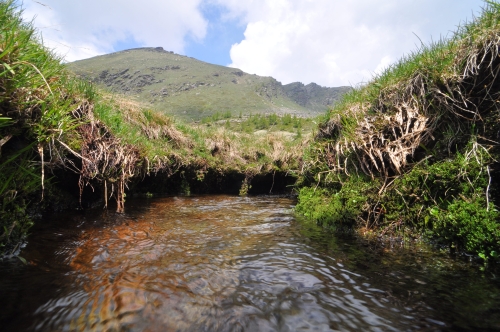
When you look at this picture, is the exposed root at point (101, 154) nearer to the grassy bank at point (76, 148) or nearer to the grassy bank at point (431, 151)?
the grassy bank at point (76, 148)

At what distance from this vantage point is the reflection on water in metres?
1.93

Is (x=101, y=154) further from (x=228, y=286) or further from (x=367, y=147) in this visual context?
(x=367, y=147)

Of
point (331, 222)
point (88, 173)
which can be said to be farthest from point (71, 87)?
point (331, 222)

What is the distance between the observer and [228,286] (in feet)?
8.18

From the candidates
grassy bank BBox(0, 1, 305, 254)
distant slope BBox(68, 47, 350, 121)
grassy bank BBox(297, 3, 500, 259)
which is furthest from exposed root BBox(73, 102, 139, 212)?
distant slope BBox(68, 47, 350, 121)

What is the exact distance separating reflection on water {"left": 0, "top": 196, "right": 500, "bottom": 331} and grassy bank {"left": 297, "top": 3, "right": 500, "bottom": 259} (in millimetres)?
572

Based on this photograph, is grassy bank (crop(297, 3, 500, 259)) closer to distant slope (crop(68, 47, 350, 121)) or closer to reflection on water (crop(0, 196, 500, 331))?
reflection on water (crop(0, 196, 500, 331))

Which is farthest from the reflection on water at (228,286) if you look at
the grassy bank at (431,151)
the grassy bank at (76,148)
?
the grassy bank at (76,148)

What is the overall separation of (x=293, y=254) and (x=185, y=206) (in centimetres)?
381

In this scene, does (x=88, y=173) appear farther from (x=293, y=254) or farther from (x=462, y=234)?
(x=462, y=234)

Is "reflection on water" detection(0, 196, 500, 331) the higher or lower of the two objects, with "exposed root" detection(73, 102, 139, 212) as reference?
lower

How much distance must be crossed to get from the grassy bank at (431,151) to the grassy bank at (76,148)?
13.8ft

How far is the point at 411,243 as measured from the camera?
3459 mm

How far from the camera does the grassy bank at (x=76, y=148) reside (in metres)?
2.52
